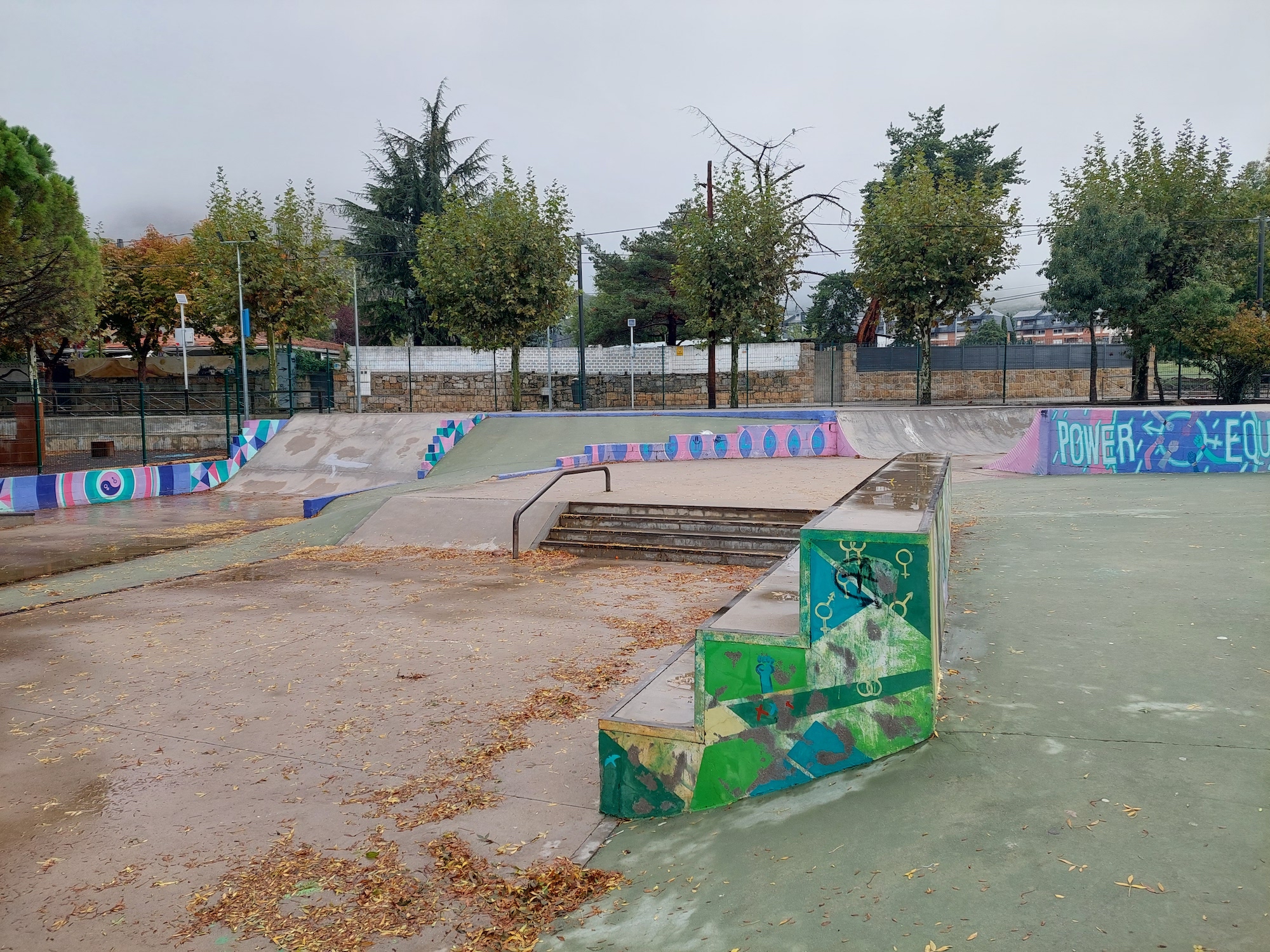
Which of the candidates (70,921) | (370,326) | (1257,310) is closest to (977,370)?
(1257,310)

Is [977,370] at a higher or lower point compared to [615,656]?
higher

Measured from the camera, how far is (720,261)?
86.7 feet

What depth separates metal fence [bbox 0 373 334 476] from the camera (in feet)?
71.1

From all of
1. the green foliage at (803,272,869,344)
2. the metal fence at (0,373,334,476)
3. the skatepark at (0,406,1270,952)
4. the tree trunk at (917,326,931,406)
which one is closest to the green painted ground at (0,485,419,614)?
the skatepark at (0,406,1270,952)

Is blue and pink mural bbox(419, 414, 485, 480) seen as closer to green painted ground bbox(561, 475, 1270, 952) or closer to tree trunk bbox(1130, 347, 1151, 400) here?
green painted ground bbox(561, 475, 1270, 952)

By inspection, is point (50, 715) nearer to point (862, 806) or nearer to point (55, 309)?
point (862, 806)

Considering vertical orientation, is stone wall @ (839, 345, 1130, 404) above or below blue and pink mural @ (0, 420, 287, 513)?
above

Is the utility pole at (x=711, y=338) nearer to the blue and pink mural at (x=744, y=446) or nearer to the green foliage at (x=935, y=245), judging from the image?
the green foliage at (x=935, y=245)

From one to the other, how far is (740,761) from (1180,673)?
2.15 meters

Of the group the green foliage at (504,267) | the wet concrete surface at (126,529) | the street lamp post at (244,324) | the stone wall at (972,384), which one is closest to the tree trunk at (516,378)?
the green foliage at (504,267)

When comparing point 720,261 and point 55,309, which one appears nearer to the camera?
point 55,309

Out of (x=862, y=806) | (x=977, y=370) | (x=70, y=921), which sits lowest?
(x=70, y=921)

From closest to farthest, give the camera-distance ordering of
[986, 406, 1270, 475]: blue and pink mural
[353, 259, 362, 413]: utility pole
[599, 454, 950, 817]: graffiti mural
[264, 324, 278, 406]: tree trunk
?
[599, 454, 950, 817]: graffiti mural < [986, 406, 1270, 475]: blue and pink mural < [264, 324, 278, 406]: tree trunk < [353, 259, 362, 413]: utility pole

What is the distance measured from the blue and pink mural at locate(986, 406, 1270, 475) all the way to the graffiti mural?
11391 mm
